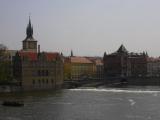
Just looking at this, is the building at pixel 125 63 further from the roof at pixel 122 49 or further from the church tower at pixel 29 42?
the church tower at pixel 29 42

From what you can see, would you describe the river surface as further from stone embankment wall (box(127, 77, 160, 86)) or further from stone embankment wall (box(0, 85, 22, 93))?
stone embankment wall (box(127, 77, 160, 86))

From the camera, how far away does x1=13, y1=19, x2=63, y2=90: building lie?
361ft

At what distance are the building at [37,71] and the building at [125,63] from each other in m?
56.7

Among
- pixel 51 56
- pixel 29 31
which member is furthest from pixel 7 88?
pixel 29 31

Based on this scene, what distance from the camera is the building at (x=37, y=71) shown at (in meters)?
110

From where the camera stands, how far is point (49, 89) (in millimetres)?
109000

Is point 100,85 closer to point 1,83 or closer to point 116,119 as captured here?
point 1,83

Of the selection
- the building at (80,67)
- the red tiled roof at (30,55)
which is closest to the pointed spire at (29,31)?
the building at (80,67)

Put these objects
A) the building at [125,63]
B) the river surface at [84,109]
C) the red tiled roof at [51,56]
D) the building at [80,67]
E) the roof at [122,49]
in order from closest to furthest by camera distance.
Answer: the river surface at [84,109]
the red tiled roof at [51,56]
the building at [80,67]
the building at [125,63]
the roof at [122,49]

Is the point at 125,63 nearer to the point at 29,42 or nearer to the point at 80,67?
the point at 80,67

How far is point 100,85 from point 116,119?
63570 millimetres

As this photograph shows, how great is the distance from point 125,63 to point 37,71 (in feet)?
223

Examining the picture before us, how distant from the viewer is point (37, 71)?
114 meters

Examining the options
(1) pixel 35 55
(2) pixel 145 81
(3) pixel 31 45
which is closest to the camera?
(1) pixel 35 55
